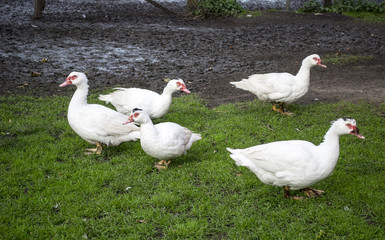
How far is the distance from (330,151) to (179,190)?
76.1 inches

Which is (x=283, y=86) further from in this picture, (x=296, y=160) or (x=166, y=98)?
(x=296, y=160)

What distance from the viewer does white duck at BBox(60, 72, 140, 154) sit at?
5754mm

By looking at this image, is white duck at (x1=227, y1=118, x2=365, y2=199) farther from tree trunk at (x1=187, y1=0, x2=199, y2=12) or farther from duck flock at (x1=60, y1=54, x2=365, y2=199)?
tree trunk at (x1=187, y1=0, x2=199, y2=12)

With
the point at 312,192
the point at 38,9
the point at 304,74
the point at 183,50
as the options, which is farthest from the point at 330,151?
the point at 38,9

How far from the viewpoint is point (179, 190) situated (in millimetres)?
4992

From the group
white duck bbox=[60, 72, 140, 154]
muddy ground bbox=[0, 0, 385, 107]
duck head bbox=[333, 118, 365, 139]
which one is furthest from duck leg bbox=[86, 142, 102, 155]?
duck head bbox=[333, 118, 365, 139]

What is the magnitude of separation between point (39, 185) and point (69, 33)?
959cm

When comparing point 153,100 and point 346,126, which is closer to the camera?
point 346,126

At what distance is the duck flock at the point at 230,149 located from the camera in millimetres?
4449

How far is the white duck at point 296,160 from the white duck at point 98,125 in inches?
77.0

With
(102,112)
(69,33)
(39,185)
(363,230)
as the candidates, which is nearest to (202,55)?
(69,33)

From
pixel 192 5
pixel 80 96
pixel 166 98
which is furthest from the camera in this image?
pixel 192 5

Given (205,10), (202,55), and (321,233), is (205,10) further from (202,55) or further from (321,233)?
(321,233)

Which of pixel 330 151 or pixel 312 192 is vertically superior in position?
pixel 330 151
